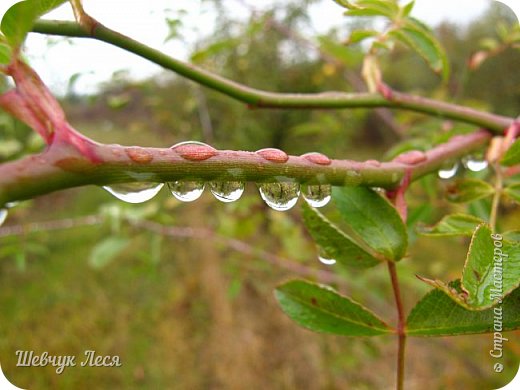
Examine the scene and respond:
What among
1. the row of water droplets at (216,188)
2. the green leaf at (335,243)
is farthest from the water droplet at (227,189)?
the green leaf at (335,243)

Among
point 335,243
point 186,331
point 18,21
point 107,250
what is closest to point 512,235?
point 335,243

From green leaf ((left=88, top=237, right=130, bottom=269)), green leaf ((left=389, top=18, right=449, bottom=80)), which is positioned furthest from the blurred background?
green leaf ((left=389, top=18, right=449, bottom=80))

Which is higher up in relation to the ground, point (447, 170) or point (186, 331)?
point (447, 170)

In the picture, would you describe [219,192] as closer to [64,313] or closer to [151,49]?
[151,49]

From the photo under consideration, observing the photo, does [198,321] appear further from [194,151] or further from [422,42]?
[194,151]

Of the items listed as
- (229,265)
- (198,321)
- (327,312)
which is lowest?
(198,321)

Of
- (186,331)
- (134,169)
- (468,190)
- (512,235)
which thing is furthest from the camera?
(186,331)

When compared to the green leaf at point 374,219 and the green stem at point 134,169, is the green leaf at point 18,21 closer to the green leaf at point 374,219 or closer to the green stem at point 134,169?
the green stem at point 134,169

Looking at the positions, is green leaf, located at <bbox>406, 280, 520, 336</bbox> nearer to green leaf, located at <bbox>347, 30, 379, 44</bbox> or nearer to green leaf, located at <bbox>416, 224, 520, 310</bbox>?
green leaf, located at <bbox>416, 224, 520, 310</bbox>
